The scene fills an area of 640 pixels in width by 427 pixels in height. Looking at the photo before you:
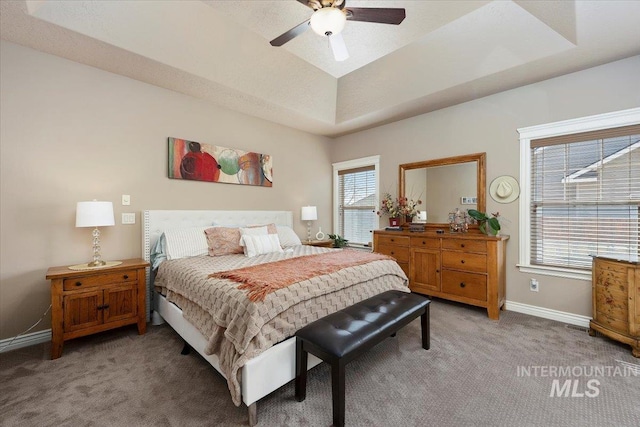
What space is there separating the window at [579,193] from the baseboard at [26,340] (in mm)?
5147

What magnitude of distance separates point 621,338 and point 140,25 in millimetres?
5037

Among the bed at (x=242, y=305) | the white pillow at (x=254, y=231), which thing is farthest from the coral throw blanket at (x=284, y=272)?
the white pillow at (x=254, y=231)

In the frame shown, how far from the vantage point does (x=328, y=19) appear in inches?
73.8

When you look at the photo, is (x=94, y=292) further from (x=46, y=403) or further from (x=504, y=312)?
(x=504, y=312)

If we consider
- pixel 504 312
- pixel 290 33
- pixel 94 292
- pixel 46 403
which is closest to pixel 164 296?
pixel 94 292

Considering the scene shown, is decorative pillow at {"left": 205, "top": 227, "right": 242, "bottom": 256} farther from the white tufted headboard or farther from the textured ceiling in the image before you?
the textured ceiling

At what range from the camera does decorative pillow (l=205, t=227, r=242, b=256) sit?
311 centimetres

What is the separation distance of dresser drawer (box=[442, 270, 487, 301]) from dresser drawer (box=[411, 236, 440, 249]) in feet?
1.14

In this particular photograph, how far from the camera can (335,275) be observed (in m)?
2.15

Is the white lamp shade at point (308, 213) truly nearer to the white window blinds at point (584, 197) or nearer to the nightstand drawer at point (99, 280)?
the nightstand drawer at point (99, 280)

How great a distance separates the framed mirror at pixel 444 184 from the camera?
354 cm

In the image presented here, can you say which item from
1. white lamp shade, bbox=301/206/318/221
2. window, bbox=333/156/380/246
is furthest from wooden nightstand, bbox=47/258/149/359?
window, bbox=333/156/380/246

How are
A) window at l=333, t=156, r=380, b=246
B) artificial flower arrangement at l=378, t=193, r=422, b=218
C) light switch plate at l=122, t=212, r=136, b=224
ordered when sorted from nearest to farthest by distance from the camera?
light switch plate at l=122, t=212, r=136, b=224 → artificial flower arrangement at l=378, t=193, r=422, b=218 → window at l=333, t=156, r=380, b=246

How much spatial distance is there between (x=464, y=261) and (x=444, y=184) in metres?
1.19
